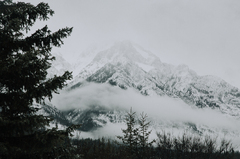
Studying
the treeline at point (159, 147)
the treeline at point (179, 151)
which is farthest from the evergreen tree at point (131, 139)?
the treeline at point (179, 151)

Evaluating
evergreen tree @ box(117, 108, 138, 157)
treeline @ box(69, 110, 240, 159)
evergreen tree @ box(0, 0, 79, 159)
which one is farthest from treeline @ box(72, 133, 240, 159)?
evergreen tree @ box(0, 0, 79, 159)

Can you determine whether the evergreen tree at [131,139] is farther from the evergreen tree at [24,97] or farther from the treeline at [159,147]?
the evergreen tree at [24,97]

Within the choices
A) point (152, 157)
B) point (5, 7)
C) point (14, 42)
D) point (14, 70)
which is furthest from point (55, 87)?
point (152, 157)

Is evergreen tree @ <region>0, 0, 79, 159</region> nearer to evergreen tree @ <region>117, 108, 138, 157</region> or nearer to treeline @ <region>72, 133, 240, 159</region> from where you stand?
treeline @ <region>72, 133, 240, 159</region>

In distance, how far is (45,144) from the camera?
5449mm

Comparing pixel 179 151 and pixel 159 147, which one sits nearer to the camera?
pixel 179 151

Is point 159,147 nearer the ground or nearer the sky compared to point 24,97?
nearer the ground

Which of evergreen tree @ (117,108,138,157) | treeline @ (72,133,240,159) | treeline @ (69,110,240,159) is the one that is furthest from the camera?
evergreen tree @ (117,108,138,157)

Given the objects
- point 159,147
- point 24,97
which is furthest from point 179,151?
point 24,97

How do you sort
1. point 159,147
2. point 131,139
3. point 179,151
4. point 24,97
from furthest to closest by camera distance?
point 131,139 < point 159,147 < point 179,151 < point 24,97

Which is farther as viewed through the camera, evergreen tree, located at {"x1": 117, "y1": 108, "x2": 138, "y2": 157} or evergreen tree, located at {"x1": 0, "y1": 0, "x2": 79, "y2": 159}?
evergreen tree, located at {"x1": 117, "y1": 108, "x2": 138, "y2": 157}

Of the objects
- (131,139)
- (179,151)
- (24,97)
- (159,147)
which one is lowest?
(179,151)

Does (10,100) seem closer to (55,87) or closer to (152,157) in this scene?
(55,87)

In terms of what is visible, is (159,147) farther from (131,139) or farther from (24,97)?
(24,97)
